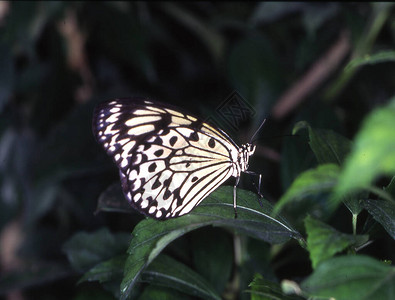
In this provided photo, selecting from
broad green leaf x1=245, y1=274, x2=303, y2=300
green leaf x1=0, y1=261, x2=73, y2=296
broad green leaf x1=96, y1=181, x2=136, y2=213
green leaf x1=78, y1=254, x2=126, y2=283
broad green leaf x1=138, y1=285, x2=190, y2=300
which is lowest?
green leaf x1=0, y1=261, x2=73, y2=296

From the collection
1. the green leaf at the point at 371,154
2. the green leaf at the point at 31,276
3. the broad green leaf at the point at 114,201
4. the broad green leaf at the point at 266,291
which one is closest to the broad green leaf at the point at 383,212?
the broad green leaf at the point at 266,291

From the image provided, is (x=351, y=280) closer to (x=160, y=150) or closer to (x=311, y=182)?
(x=311, y=182)

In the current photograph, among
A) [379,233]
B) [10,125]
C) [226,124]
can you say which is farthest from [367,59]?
[10,125]

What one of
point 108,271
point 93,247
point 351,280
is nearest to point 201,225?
point 351,280

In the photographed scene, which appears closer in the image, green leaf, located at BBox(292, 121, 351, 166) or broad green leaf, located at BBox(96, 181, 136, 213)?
green leaf, located at BBox(292, 121, 351, 166)

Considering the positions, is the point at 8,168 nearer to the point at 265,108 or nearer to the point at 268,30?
the point at 265,108

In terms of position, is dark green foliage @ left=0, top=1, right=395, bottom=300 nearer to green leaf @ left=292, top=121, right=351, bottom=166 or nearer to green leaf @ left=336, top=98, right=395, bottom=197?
green leaf @ left=292, top=121, right=351, bottom=166

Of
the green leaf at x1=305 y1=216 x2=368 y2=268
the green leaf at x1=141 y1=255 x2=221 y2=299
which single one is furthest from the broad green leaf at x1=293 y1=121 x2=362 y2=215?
the green leaf at x1=141 y1=255 x2=221 y2=299
